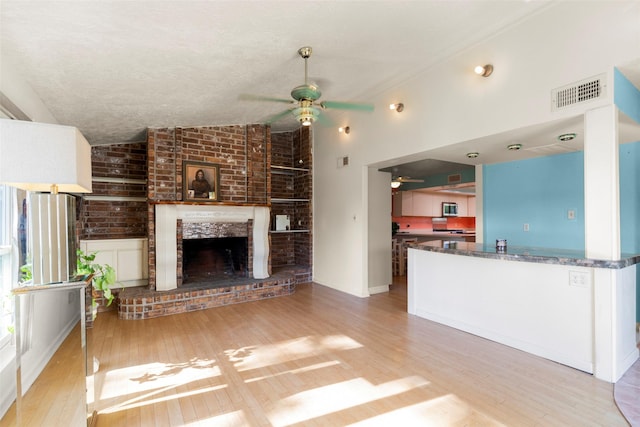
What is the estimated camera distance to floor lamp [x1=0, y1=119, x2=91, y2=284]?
1.35 metres

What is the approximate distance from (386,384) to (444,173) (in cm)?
522

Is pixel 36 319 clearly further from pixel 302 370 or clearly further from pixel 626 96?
pixel 626 96

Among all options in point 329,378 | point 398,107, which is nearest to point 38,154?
point 329,378

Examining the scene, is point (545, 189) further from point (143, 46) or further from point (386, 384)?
point (143, 46)

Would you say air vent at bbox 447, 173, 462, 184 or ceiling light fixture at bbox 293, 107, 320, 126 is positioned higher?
ceiling light fixture at bbox 293, 107, 320, 126

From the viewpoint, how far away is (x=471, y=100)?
3.32m

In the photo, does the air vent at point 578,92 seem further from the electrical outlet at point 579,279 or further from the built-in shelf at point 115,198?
the built-in shelf at point 115,198

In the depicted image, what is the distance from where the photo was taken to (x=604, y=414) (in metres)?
1.97

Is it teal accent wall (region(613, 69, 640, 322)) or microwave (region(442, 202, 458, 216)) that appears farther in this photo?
microwave (region(442, 202, 458, 216))

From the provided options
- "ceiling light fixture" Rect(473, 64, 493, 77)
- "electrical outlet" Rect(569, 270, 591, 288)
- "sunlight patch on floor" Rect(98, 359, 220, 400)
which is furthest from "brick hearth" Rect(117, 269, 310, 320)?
"ceiling light fixture" Rect(473, 64, 493, 77)

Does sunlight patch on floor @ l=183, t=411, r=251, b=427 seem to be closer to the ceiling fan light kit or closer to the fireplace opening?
the fireplace opening

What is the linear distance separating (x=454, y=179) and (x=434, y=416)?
214 inches

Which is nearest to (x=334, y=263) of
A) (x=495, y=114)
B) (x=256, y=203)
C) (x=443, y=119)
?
(x=256, y=203)

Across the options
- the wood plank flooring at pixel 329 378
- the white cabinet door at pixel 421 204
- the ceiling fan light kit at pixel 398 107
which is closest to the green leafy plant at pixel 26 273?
the wood plank flooring at pixel 329 378
